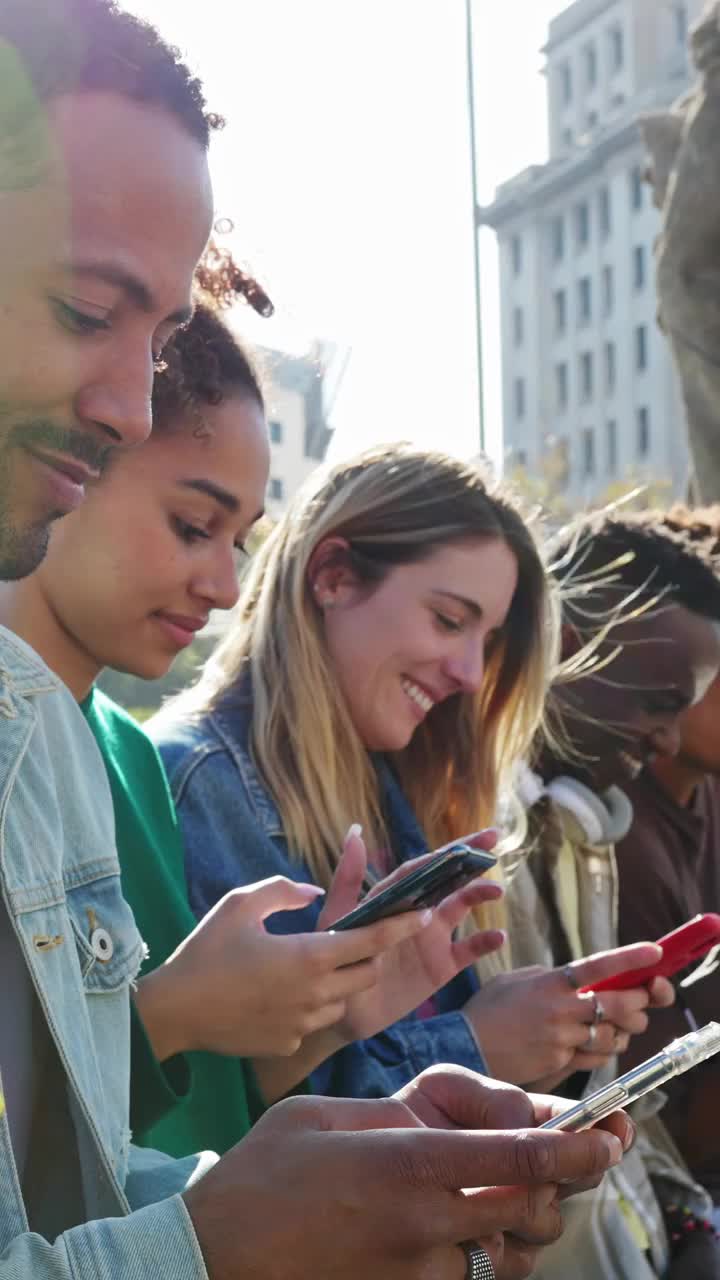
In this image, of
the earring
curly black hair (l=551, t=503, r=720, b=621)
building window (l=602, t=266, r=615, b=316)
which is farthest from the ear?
building window (l=602, t=266, r=615, b=316)

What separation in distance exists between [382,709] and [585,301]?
57.0m

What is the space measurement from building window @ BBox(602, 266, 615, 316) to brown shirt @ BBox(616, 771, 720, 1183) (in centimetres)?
5340

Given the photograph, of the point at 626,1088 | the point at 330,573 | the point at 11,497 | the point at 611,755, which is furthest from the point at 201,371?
the point at 611,755

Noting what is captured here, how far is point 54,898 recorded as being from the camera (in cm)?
158

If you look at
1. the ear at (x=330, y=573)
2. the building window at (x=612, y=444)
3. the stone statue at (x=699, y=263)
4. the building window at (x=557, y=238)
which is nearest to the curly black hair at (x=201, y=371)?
the ear at (x=330, y=573)

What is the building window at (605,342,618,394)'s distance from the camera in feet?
182

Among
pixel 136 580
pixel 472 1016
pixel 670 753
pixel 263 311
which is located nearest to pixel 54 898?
pixel 136 580

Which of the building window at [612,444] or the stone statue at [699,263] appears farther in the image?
the building window at [612,444]

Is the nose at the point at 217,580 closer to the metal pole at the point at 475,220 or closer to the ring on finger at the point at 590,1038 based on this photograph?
the ring on finger at the point at 590,1038

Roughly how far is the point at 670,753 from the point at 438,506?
1210mm

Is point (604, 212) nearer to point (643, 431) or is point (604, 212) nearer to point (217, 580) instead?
point (643, 431)

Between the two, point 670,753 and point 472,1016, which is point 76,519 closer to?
point 472,1016

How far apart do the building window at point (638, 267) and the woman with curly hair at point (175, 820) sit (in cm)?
5404

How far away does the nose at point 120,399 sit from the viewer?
5.59 ft
